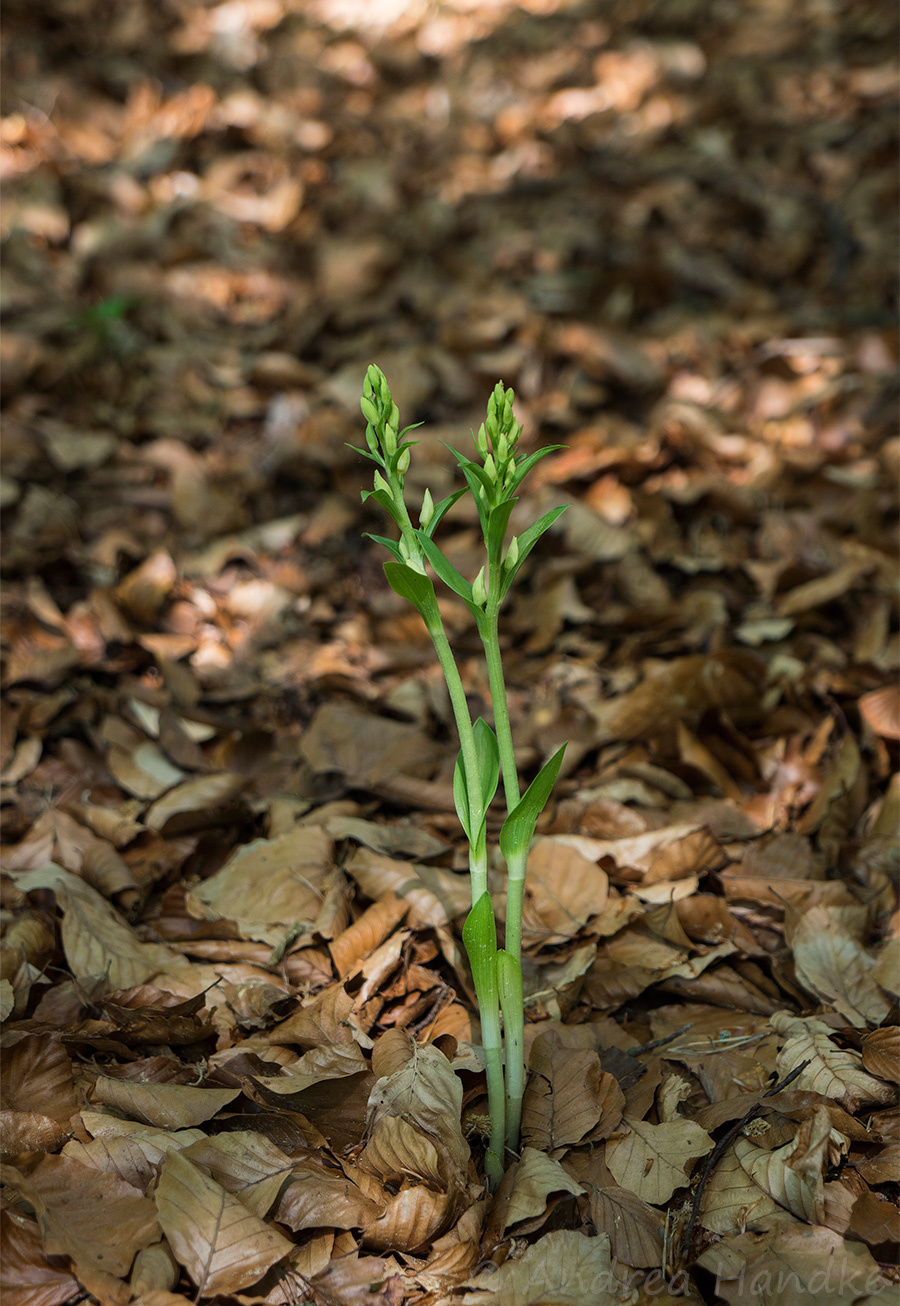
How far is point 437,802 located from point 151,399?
221cm

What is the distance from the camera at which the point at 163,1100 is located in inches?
57.3

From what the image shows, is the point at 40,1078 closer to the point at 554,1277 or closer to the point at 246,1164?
the point at 246,1164

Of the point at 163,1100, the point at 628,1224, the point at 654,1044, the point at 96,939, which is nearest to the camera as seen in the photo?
the point at 628,1224

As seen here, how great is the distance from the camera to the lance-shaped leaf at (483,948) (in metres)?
1.36

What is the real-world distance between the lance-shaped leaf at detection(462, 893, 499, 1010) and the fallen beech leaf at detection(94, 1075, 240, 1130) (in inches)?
17.0

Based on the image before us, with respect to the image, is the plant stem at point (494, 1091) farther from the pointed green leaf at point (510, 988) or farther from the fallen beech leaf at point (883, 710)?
the fallen beech leaf at point (883, 710)

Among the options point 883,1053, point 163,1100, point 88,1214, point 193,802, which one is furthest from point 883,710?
point 88,1214

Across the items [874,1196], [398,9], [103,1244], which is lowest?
[874,1196]

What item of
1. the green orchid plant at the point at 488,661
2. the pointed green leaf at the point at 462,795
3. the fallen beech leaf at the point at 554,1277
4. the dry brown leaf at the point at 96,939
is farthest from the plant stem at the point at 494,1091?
the dry brown leaf at the point at 96,939

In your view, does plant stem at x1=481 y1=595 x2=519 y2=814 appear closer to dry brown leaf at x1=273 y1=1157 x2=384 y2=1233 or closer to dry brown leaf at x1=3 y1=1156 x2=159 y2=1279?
dry brown leaf at x1=273 y1=1157 x2=384 y2=1233

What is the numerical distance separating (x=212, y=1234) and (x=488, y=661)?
2.78 feet

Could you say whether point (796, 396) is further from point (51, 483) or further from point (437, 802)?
point (51, 483)

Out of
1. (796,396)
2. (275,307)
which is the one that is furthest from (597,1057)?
(275,307)

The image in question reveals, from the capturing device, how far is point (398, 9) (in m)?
5.66
